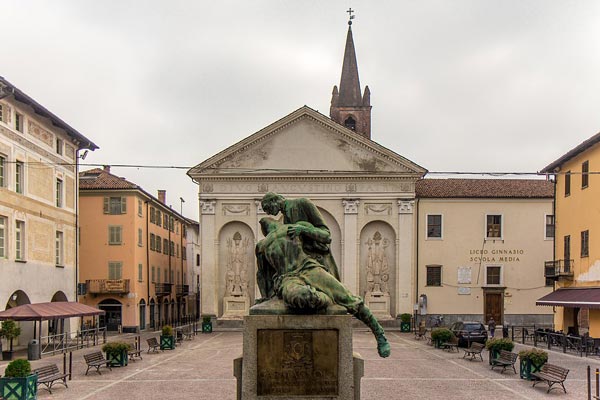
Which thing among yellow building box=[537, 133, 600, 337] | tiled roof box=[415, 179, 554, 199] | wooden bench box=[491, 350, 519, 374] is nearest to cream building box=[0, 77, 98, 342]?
wooden bench box=[491, 350, 519, 374]

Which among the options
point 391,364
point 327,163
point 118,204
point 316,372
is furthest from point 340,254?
point 316,372

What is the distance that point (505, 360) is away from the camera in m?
21.6

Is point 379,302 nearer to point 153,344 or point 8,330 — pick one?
point 153,344

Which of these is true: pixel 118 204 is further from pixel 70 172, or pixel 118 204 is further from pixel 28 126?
pixel 28 126

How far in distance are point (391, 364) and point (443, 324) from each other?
933 inches

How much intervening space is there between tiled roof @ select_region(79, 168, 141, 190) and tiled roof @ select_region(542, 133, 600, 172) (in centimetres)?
2697

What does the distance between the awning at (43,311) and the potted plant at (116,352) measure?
4.46m

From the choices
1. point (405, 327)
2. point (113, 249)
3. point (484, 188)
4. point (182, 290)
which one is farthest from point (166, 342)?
point (182, 290)

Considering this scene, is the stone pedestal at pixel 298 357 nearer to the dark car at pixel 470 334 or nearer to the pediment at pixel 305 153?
the dark car at pixel 470 334

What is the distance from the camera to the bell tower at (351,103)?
207 ft

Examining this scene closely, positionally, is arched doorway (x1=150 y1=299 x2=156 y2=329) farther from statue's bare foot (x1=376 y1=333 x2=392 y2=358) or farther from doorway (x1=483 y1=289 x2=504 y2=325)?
statue's bare foot (x1=376 y1=333 x2=392 y2=358)

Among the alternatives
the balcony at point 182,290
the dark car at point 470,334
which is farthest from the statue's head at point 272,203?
the balcony at point 182,290

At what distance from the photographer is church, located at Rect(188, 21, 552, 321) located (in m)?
45.8

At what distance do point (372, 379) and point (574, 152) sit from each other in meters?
19.4
